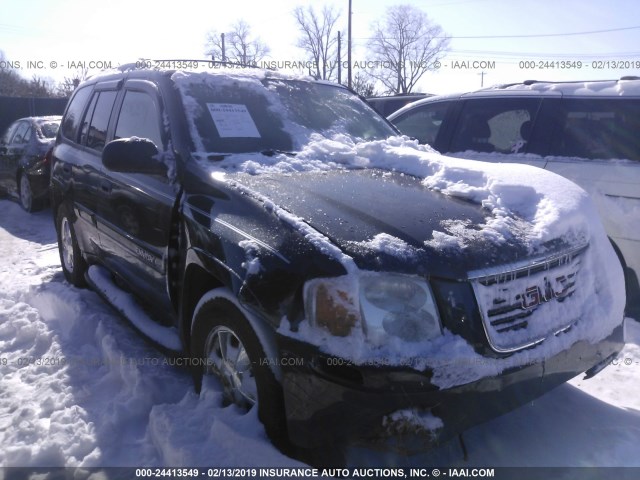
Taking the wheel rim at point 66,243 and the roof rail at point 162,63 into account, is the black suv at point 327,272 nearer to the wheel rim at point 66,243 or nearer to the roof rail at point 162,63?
the roof rail at point 162,63

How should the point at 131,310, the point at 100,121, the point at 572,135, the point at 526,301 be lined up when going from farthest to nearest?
the point at 572,135
the point at 100,121
the point at 131,310
the point at 526,301

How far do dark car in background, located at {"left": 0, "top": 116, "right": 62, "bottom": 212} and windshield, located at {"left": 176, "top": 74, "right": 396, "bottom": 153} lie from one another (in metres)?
5.50

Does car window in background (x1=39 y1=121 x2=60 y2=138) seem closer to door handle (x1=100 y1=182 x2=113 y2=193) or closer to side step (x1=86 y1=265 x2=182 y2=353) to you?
side step (x1=86 y1=265 x2=182 y2=353)

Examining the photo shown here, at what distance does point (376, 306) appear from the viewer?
78.2 inches

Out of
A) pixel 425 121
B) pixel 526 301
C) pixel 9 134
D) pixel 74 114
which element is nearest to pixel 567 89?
pixel 425 121

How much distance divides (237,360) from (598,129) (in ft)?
12.0

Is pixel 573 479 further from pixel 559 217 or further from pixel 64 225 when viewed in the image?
pixel 64 225

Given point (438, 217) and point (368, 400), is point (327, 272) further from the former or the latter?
point (438, 217)

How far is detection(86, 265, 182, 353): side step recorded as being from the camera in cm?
311

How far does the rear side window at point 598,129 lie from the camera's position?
14.2 feet

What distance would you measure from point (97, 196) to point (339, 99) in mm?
1900

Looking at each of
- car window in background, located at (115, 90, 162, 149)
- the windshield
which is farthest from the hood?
car window in background, located at (115, 90, 162, 149)

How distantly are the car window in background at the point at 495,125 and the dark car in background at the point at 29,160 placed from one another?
585 centimetres

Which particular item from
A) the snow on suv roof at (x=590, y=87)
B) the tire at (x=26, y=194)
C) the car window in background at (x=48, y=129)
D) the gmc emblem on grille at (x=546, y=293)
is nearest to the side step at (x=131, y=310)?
the gmc emblem on grille at (x=546, y=293)
